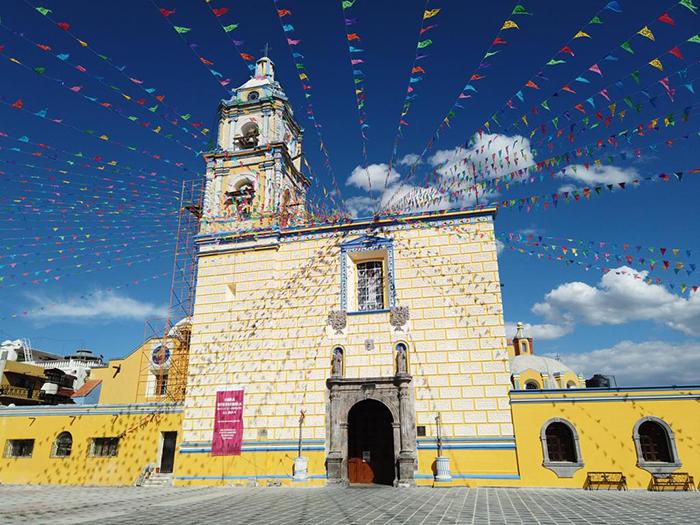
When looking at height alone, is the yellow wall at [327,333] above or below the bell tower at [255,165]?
below

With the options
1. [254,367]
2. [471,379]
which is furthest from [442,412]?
[254,367]

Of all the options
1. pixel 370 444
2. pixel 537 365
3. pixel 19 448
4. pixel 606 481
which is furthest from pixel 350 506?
pixel 537 365

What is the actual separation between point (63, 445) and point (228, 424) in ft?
23.5

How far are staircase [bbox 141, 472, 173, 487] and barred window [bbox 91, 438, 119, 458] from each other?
1947mm

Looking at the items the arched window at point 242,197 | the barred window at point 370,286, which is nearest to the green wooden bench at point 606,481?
the barred window at point 370,286

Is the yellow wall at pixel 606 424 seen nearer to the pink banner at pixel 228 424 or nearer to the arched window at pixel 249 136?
the pink banner at pixel 228 424

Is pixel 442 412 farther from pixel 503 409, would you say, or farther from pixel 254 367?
pixel 254 367

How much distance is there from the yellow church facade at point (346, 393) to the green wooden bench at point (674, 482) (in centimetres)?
18

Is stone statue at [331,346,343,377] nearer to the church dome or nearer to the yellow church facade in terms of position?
the yellow church facade

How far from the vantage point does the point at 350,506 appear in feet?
37.9

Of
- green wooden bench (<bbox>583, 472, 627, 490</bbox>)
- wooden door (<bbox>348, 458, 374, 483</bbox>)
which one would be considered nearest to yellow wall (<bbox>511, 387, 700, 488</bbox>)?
green wooden bench (<bbox>583, 472, 627, 490</bbox>)

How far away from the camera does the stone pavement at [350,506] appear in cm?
955

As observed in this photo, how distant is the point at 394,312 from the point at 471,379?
3.48m

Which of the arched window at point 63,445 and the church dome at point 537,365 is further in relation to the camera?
the church dome at point 537,365
